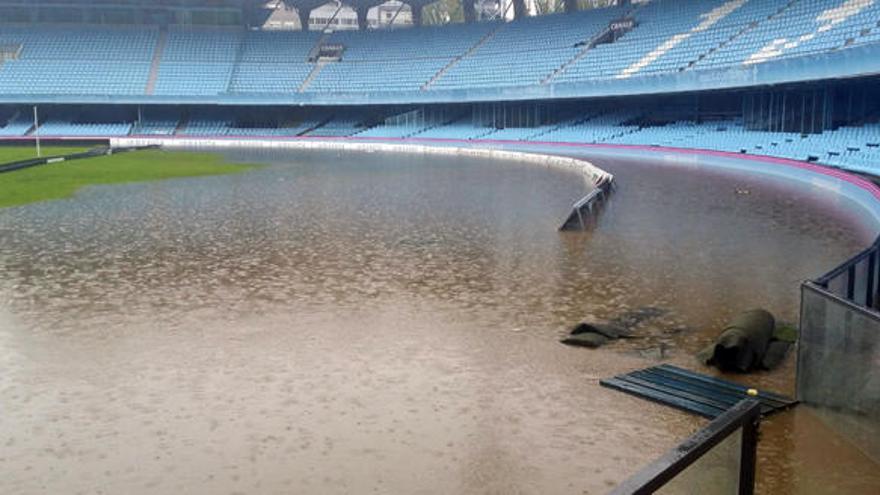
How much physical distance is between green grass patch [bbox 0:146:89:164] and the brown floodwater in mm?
26899

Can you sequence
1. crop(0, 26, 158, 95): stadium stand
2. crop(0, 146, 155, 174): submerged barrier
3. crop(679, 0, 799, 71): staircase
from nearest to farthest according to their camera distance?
crop(0, 146, 155, 174): submerged barrier < crop(679, 0, 799, 71): staircase < crop(0, 26, 158, 95): stadium stand

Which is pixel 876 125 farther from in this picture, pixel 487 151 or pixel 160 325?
pixel 160 325

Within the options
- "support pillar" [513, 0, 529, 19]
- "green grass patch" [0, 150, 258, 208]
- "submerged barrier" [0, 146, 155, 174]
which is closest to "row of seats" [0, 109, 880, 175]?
"support pillar" [513, 0, 529, 19]

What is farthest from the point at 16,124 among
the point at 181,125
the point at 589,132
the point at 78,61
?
the point at 589,132

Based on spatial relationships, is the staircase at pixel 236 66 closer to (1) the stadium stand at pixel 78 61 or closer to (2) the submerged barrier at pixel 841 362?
(1) the stadium stand at pixel 78 61

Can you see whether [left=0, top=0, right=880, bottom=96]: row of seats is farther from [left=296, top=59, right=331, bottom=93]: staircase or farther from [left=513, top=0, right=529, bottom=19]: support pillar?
[left=513, top=0, right=529, bottom=19]: support pillar

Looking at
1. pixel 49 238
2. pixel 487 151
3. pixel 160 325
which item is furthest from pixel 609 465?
pixel 487 151

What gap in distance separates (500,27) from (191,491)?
66.8m

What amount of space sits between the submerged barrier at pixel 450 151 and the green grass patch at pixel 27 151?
12.9ft

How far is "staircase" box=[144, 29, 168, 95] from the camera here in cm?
6962

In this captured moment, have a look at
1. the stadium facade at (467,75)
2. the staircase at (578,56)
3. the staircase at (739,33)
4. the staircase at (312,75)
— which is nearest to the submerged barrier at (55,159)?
the stadium facade at (467,75)

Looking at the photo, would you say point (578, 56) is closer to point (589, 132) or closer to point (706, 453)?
point (589, 132)

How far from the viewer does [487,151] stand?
49438 mm

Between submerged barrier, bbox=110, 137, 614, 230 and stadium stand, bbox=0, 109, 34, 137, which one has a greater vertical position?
stadium stand, bbox=0, 109, 34, 137
